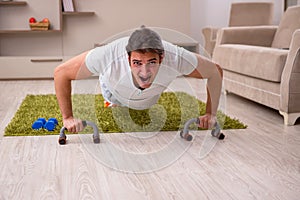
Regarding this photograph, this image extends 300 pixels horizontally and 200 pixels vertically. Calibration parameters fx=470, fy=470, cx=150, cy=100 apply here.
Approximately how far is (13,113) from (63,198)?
158cm

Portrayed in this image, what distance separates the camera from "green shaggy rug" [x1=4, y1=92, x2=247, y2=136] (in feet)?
7.94

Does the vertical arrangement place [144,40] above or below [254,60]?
above

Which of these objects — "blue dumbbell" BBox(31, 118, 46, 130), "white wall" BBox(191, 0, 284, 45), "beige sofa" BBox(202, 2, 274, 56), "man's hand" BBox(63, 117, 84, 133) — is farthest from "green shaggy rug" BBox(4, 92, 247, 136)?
"white wall" BBox(191, 0, 284, 45)

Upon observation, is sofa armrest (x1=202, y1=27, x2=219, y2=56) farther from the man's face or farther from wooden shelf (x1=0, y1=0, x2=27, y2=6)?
the man's face

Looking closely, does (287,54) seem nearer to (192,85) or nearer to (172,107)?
(172,107)

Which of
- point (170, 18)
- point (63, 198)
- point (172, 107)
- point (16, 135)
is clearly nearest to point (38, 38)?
point (170, 18)

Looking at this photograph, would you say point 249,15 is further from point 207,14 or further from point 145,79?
point 145,79

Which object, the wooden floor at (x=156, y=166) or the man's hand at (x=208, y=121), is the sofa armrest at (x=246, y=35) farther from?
the man's hand at (x=208, y=121)

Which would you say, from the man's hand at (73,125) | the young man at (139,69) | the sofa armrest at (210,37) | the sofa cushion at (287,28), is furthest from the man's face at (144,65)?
the sofa armrest at (210,37)

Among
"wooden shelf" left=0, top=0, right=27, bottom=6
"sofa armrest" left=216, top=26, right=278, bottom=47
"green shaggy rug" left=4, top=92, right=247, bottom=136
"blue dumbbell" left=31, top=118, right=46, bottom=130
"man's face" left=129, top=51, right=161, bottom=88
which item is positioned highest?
"wooden shelf" left=0, top=0, right=27, bottom=6

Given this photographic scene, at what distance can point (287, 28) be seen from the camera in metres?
3.56

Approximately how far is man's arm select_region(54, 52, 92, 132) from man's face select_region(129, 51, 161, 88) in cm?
30

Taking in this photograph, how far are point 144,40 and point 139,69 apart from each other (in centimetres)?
11

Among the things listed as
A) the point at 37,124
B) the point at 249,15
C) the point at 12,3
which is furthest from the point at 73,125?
the point at 249,15
